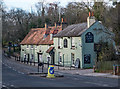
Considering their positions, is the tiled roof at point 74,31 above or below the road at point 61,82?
above

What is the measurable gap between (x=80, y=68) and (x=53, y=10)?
44424 mm

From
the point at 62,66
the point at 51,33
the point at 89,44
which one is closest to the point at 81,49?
the point at 89,44

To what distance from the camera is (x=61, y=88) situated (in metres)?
17.5

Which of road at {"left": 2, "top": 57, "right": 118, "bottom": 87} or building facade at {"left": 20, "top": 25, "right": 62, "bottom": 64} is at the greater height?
building facade at {"left": 20, "top": 25, "right": 62, "bottom": 64}

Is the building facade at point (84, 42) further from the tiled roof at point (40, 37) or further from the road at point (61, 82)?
the road at point (61, 82)

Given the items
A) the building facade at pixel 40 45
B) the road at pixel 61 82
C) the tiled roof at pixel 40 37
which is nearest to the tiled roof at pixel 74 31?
the building facade at pixel 40 45

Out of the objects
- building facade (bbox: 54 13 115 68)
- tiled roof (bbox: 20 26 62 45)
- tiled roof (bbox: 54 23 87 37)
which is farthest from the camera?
tiled roof (bbox: 20 26 62 45)

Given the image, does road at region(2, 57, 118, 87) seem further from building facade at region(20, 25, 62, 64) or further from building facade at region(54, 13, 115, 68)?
building facade at region(20, 25, 62, 64)

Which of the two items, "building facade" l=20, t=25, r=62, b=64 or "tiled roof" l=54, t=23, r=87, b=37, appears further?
"building facade" l=20, t=25, r=62, b=64

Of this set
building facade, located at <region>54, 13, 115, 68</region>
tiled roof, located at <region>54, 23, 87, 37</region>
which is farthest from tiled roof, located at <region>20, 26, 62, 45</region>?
building facade, located at <region>54, 13, 115, 68</region>

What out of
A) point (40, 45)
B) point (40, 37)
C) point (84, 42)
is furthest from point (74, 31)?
point (40, 37)

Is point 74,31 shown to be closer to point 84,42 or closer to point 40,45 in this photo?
point 84,42

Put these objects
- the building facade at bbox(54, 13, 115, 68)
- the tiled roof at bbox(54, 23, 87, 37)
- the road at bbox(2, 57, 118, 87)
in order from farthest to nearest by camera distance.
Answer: the tiled roof at bbox(54, 23, 87, 37) → the building facade at bbox(54, 13, 115, 68) → the road at bbox(2, 57, 118, 87)

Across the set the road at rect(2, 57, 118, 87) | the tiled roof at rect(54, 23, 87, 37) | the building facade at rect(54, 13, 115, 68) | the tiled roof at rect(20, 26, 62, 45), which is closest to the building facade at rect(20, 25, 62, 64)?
the tiled roof at rect(20, 26, 62, 45)
